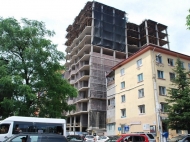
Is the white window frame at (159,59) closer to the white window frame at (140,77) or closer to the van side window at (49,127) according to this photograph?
the white window frame at (140,77)

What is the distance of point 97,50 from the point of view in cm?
5400

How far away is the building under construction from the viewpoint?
47.7m

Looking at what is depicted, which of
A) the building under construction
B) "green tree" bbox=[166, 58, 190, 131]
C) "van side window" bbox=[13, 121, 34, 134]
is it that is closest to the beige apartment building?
"green tree" bbox=[166, 58, 190, 131]

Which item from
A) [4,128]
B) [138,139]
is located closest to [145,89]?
[138,139]

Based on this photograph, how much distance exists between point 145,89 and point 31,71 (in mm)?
17832

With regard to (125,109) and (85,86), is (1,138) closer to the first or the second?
(125,109)

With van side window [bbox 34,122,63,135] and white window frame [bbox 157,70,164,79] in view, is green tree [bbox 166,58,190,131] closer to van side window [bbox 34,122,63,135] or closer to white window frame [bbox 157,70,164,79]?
white window frame [bbox 157,70,164,79]

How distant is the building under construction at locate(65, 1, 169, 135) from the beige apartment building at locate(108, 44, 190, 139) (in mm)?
12008

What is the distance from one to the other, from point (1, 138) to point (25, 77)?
20.9 feet

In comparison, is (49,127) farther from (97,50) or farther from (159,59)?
(97,50)

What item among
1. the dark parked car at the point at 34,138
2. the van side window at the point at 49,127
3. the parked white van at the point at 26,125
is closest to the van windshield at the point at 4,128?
the parked white van at the point at 26,125

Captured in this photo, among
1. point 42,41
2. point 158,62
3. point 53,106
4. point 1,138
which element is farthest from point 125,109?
point 1,138

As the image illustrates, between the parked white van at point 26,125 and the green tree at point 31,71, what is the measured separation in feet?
9.23

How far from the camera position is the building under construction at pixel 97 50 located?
47.7 metres
